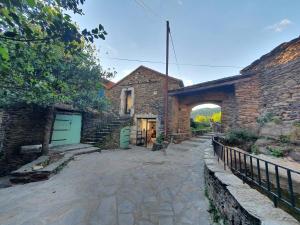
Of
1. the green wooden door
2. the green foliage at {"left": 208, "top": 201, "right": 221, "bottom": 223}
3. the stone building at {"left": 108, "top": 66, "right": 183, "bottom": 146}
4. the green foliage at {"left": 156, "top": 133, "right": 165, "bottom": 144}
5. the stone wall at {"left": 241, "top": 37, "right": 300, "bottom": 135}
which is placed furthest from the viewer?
the stone building at {"left": 108, "top": 66, "right": 183, "bottom": 146}

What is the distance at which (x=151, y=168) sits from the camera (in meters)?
5.06

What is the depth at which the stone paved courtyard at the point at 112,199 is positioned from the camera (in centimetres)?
243

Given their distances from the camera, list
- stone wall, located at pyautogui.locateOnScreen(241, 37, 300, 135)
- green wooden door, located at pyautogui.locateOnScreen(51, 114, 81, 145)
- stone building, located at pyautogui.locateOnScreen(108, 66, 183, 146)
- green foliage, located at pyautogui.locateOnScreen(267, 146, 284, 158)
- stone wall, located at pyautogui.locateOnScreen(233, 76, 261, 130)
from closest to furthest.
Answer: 1. green foliage, located at pyautogui.locateOnScreen(267, 146, 284, 158)
2. stone wall, located at pyautogui.locateOnScreen(241, 37, 300, 135)
3. stone wall, located at pyautogui.locateOnScreen(233, 76, 261, 130)
4. green wooden door, located at pyautogui.locateOnScreen(51, 114, 81, 145)
5. stone building, located at pyautogui.locateOnScreen(108, 66, 183, 146)

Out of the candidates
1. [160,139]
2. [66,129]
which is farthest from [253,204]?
[66,129]

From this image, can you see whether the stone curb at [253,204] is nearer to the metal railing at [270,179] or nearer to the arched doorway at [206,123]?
the metal railing at [270,179]

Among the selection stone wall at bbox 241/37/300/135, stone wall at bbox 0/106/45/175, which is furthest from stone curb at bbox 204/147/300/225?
stone wall at bbox 0/106/45/175

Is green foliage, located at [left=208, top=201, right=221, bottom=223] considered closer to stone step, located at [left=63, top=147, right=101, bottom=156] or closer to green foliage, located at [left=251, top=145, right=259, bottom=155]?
green foliage, located at [left=251, top=145, right=259, bottom=155]

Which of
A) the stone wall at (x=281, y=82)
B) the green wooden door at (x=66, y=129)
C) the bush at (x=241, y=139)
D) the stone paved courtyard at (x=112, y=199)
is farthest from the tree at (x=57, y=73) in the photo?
the stone wall at (x=281, y=82)

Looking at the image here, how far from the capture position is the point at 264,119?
21.1 ft

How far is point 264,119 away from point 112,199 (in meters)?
6.71

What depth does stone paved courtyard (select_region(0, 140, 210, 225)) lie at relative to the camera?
243 cm

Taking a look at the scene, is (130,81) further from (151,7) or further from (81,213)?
(81,213)

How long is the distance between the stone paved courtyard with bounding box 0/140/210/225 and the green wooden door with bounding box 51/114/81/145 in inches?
155

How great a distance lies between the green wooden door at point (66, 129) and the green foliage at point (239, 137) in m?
7.97
